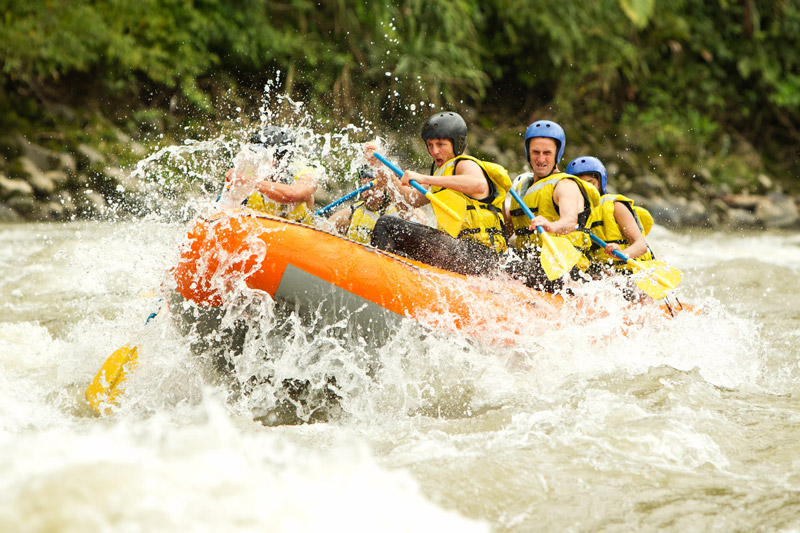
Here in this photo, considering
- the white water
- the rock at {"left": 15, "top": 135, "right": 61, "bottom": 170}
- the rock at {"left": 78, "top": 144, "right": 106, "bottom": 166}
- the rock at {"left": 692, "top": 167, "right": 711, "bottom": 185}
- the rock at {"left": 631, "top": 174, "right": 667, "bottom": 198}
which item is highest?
the rock at {"left": 692, "top": 167, "right": 711, "bottom": 185}

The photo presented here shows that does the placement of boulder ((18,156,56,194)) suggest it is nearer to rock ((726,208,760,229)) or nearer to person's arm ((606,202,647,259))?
person's arm ((606,202,647,259))

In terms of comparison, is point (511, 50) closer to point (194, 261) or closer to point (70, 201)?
point (70, 201)

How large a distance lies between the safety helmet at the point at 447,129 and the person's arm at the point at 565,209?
0.67 m

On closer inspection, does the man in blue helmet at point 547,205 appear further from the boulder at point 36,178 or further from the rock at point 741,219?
the rock at point 741,219

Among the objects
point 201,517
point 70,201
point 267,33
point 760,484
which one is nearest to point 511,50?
point 267,33

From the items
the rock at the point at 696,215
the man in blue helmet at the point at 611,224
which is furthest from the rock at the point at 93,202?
the rock at the point at 696,215

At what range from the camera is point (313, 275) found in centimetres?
410

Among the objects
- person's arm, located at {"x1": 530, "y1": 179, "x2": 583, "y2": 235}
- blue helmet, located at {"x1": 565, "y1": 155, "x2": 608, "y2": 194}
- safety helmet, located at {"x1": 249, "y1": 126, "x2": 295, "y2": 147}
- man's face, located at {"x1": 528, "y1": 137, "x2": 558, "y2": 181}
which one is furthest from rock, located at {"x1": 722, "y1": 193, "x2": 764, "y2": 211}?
safety helmet, located at {"x1": 249, "y1": 126, "x2": 295, "y2": 147}

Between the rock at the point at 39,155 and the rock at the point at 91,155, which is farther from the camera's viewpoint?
the rock at the point at 91,155

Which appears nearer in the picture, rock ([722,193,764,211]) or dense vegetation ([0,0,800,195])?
dense vegetation ([0,0,800,195])

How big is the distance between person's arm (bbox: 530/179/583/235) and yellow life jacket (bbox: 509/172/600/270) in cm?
5

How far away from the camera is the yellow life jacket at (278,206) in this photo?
195 inches

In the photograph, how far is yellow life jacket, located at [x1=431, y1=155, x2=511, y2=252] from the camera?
4.87 metres

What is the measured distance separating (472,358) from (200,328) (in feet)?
5.07
